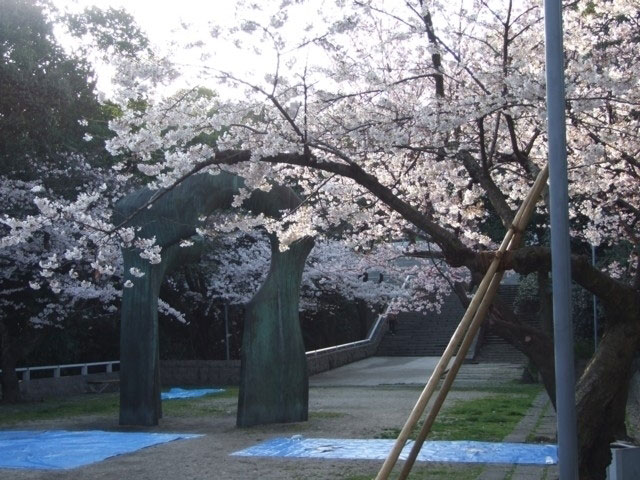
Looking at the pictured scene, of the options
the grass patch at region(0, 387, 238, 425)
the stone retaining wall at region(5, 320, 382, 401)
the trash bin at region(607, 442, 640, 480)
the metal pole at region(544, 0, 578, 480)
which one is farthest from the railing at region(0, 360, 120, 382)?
the metal pole at region(544, 0, 578, 480)

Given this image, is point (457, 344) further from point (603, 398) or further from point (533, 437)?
point (533, 437)

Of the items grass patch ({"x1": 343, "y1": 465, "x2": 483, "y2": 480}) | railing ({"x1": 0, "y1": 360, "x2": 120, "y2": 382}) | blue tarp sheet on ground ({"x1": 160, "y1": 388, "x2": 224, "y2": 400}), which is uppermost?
railing ({"x1": 0, "y1": 360, "x2": 120, "y2": 382})

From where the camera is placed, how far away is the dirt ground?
33.0ft

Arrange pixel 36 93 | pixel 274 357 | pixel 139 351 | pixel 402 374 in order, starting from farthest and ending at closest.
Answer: pixel 402 374 < pixel 36 93 < pixel 139 351 < pixel 274 357

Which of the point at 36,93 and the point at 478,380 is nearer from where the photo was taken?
the point at 36,93

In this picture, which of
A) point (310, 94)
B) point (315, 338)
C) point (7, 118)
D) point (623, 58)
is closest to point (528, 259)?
point (310, 94)

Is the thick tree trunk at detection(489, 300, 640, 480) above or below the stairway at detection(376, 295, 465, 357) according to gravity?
below

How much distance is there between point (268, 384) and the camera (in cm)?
1417

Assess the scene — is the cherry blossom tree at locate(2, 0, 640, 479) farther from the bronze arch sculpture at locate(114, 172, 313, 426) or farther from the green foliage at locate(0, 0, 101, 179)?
the green foliage at locate(0, 0, 101, 179)

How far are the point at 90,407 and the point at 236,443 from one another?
7044 mm

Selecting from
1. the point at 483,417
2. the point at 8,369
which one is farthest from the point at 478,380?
the point at 8,369

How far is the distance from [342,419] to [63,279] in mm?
7967

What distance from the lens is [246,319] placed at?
562 inches

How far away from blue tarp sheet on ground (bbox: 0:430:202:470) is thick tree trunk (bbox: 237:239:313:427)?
127cm
